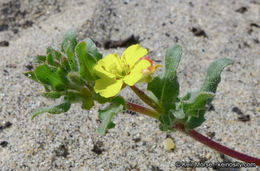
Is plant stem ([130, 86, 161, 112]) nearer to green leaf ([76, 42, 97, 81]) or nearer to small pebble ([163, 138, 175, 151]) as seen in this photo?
green leaf ([76, 42, 97, 81])

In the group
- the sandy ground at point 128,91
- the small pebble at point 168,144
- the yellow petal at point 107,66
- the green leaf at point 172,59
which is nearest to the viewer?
the yellow petal at point 107,66

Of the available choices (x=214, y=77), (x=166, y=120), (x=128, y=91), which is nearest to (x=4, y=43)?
(x=128, y=91)

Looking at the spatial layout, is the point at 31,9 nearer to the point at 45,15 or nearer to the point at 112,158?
the point at 45,15

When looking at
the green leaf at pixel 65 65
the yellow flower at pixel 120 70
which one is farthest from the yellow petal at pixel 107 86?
the green leaf at pixel 65 65

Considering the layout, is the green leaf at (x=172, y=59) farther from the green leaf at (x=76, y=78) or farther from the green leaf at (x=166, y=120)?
the green leaf at (x=76, y=78)

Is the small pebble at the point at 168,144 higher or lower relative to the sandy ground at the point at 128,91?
lower

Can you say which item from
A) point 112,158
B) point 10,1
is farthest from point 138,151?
point 10,1

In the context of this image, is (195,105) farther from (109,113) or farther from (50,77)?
(50,77)
